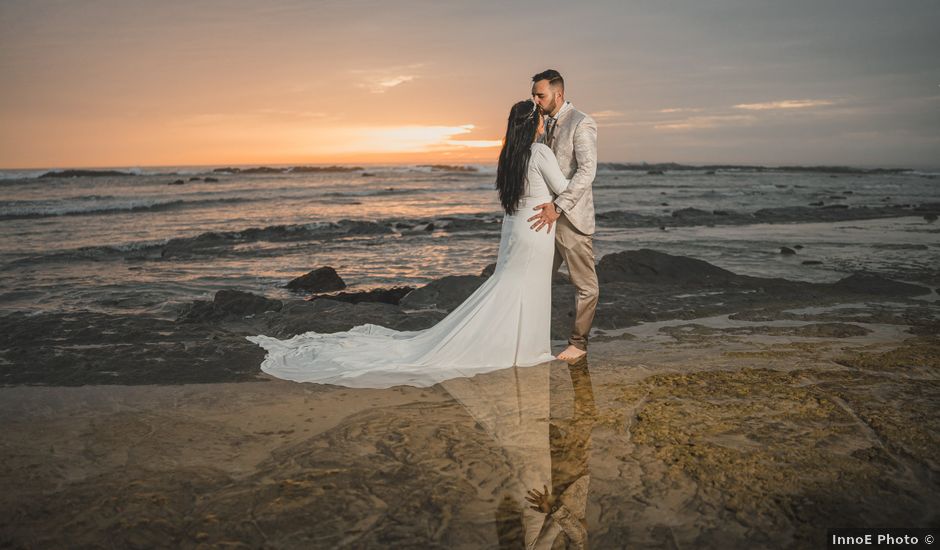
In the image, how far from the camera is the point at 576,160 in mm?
5664

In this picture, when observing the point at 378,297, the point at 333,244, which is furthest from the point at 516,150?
the point at 333,244

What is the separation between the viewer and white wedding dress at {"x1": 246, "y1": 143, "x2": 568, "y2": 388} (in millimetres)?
5352

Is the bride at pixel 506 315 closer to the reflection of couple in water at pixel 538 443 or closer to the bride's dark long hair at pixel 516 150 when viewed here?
the bride's dark long hair at pixel 516 150

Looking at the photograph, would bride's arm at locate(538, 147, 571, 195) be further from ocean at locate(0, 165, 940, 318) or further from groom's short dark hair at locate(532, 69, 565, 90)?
ocean at locate(0, 165, 940, 318)

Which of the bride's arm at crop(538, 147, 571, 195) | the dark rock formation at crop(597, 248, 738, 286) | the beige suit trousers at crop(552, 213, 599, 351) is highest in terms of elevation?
the bride's arm at crop(538, 147, 571, 195)

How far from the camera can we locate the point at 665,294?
8.91 m

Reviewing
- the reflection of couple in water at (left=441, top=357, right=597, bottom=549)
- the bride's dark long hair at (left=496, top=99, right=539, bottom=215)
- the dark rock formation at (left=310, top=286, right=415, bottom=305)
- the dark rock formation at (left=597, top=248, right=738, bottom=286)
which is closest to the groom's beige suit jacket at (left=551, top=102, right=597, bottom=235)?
the bride's dark long hair at (left=496, top=99, right=539, bottom=215)

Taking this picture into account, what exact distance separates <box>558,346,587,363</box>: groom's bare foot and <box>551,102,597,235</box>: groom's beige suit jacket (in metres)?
1.15

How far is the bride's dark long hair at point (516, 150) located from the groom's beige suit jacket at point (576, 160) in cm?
40

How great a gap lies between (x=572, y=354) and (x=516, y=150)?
2.01 meters

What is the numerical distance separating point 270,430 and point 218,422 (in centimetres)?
47

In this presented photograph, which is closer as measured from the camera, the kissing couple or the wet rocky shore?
the wet rocky shore

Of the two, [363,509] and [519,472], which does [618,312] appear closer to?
[519,472]

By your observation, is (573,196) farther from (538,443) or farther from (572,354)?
(538,443)
